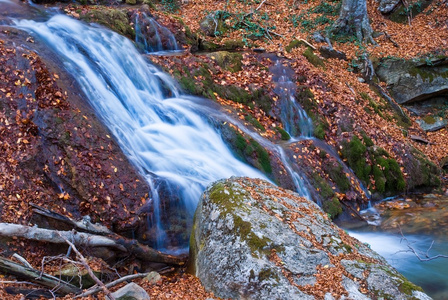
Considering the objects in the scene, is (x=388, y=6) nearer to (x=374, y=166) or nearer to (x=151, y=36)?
(x=374, y=166)

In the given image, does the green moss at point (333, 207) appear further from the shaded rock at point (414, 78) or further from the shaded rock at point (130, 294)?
the shaded rock at point (414, 78)

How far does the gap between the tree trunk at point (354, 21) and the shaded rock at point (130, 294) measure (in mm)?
12982

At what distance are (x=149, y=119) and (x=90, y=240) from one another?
3.57m

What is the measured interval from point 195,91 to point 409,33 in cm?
1023

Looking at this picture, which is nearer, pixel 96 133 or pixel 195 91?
pixel 96 133

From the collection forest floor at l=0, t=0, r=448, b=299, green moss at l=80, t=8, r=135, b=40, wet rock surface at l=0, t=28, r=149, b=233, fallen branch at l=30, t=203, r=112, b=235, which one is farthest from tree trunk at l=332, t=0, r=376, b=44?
fallen branch at l=30, t=203, r=112, b=235

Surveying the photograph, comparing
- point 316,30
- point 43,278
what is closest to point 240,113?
point 43,278

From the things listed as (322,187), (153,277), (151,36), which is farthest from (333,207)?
(151,36)

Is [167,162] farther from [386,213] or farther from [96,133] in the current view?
[386,213]

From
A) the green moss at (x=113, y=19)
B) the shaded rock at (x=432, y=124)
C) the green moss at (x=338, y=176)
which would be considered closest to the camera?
the green moss at (x=338, y=176)

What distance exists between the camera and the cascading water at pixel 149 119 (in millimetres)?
6797

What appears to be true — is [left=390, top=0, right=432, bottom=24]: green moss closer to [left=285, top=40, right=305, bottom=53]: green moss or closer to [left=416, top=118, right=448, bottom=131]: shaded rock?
[left=416, top=118, right=448, bottom=131]: shaded rock

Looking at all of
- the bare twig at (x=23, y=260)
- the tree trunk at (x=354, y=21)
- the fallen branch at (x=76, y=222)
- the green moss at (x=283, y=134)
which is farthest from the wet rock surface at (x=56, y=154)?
the tree trunk at (x=354, y=21)

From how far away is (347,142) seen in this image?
9.95m
